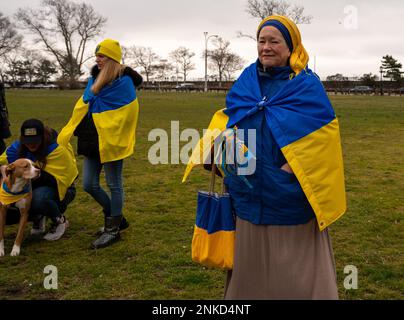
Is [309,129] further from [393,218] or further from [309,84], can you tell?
[393,218]

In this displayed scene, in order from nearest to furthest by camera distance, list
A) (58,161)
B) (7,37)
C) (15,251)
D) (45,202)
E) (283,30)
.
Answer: (283,30)
(15,251)
(45,202)
(58,161)
(7,37)

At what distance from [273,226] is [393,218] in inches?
150

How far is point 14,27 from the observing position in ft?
224

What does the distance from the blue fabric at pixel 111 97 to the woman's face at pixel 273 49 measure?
2361 mm

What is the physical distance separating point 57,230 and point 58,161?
2.54ft

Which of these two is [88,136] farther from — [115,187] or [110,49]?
[110,49]

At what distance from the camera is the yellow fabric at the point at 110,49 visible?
4766 millimetres

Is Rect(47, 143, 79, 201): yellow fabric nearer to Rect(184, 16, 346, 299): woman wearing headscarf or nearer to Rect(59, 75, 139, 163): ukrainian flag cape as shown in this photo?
Rect(59, 75, 139, 163): ukrainian flag cape

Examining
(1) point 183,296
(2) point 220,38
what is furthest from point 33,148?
(2) point 220,38

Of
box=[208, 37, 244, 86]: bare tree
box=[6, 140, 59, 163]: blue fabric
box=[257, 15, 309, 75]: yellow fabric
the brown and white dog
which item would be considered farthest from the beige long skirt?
box=[208, 37, 244, 86]: bare tree

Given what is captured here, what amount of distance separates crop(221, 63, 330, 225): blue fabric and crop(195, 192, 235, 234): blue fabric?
0.06 meters

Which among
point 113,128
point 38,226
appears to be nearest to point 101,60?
point 113,128

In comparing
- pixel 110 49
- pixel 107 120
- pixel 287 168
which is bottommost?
pixel 287 168

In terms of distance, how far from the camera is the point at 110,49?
189 inches
